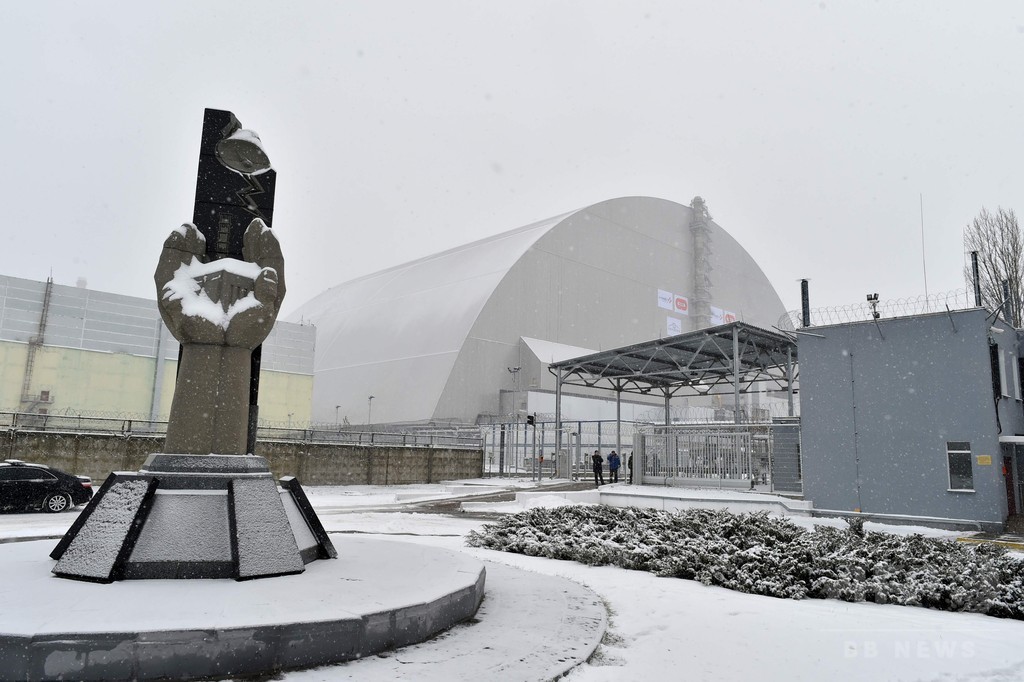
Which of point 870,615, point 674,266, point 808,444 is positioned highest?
point 674,266

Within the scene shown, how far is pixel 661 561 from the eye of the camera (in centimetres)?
884

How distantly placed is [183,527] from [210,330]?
192cm

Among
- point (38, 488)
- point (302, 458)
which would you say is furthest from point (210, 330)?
point (302, 458)

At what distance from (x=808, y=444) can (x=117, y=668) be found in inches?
669

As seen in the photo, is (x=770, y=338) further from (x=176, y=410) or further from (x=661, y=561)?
(x=176, y=410)

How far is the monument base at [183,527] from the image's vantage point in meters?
5.37

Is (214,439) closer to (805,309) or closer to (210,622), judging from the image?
(210,622)

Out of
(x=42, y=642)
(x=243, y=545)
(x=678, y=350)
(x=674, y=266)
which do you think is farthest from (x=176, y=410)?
(x=674, y=266)

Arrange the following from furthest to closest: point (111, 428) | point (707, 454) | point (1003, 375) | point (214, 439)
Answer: point (111, 428) → point (707, 454) → point (1003, 375) → point (214, 439)

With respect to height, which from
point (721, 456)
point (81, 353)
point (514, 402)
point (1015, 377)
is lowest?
point (721, 456)

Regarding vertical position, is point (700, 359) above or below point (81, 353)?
above

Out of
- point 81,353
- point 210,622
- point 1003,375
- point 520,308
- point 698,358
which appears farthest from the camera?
point 520,308

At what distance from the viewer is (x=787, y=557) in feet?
26.6

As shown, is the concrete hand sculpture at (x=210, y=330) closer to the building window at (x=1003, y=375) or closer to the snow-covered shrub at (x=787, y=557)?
the snow-covered shrub at (x=787, y=557)
